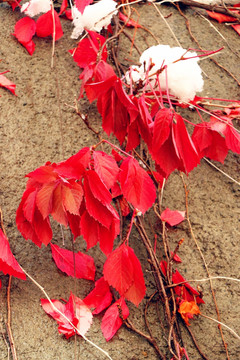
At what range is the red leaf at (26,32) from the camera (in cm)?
192

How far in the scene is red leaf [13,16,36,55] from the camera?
1.92 metres

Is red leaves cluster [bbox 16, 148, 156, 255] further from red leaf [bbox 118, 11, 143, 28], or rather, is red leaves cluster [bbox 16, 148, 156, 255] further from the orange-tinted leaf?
red leaf [bbox 118, 11, 143, 28]

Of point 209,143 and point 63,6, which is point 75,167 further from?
point 63,6

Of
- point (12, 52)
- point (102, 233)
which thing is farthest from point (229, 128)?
point (12, 52)

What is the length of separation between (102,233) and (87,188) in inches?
6.0

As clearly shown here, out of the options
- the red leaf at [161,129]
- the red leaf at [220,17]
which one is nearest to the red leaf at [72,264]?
the red leaf at [161,129]

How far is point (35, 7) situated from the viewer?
194 centimetres

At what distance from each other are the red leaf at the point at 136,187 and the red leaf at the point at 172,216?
13.7 inches

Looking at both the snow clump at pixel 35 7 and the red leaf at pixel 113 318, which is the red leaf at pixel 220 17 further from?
the red leaf at pixel 113 318

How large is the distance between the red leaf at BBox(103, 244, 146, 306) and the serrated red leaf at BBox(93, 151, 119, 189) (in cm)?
24

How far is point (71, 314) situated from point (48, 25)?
123cm

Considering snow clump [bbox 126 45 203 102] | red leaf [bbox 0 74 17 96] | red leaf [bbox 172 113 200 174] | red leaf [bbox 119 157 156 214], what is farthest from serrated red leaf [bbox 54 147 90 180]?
red leaf [bbox 0 74 17 96]

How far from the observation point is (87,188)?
47.8 inches

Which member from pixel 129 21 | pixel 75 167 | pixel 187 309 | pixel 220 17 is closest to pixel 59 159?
pixel 75 167
